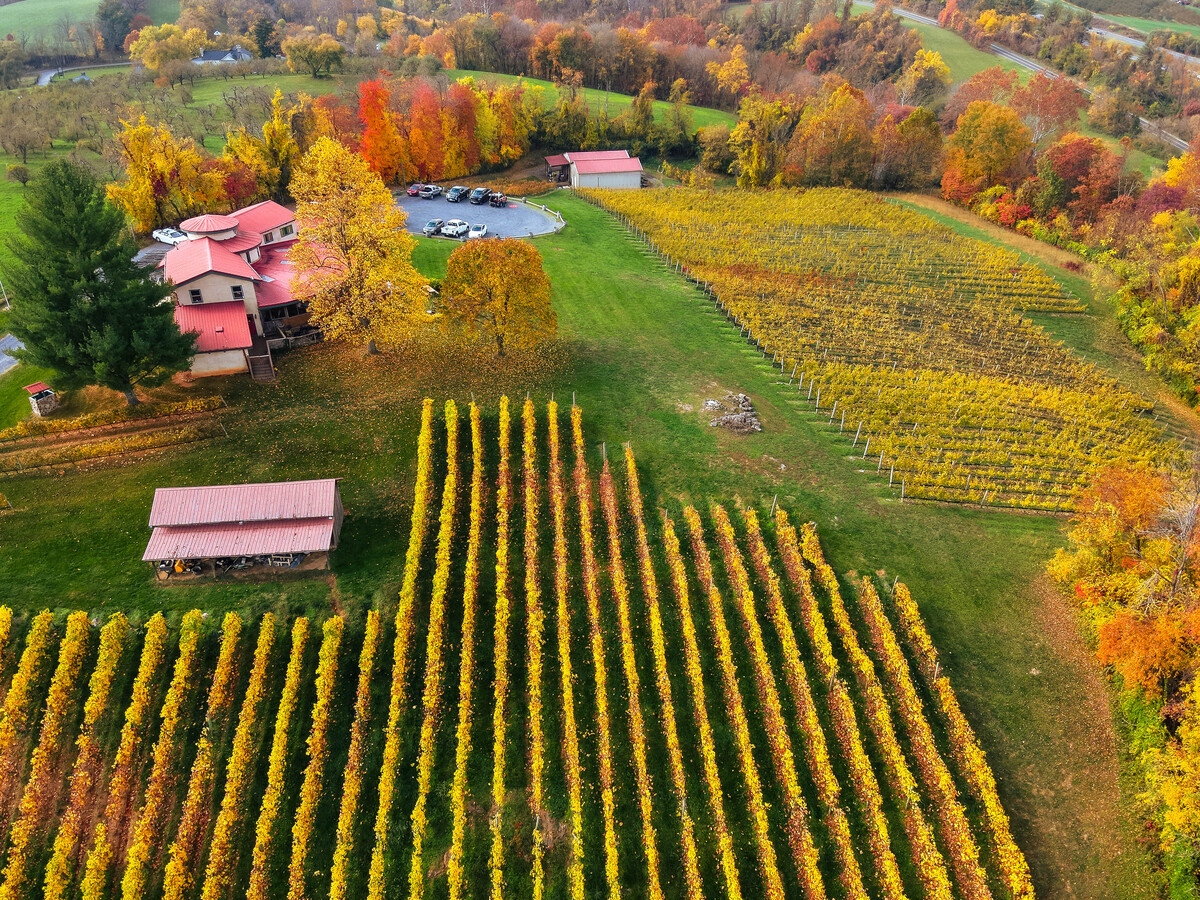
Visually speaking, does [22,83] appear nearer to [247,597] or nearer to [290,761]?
[247,597]

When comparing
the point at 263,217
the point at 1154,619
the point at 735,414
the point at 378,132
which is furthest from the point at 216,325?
the point at 1154,619

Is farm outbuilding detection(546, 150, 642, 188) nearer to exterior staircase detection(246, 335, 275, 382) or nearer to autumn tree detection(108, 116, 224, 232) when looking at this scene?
autumn tree detection(108, 116, 224, 232)

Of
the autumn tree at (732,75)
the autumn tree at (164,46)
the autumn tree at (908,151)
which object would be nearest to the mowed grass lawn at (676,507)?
the autumn tree at (908,151)

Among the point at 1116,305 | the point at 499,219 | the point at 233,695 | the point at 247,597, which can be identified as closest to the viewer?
the point at 233,695

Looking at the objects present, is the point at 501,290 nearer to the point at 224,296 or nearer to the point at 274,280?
the point at 274,280

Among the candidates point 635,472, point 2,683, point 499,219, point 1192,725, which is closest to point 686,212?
point 499,219

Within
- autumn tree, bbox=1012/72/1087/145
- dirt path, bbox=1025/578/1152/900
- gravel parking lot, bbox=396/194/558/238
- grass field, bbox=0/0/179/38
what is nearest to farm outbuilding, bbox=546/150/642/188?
gravel parking lot, bbox=396/194/558/238
